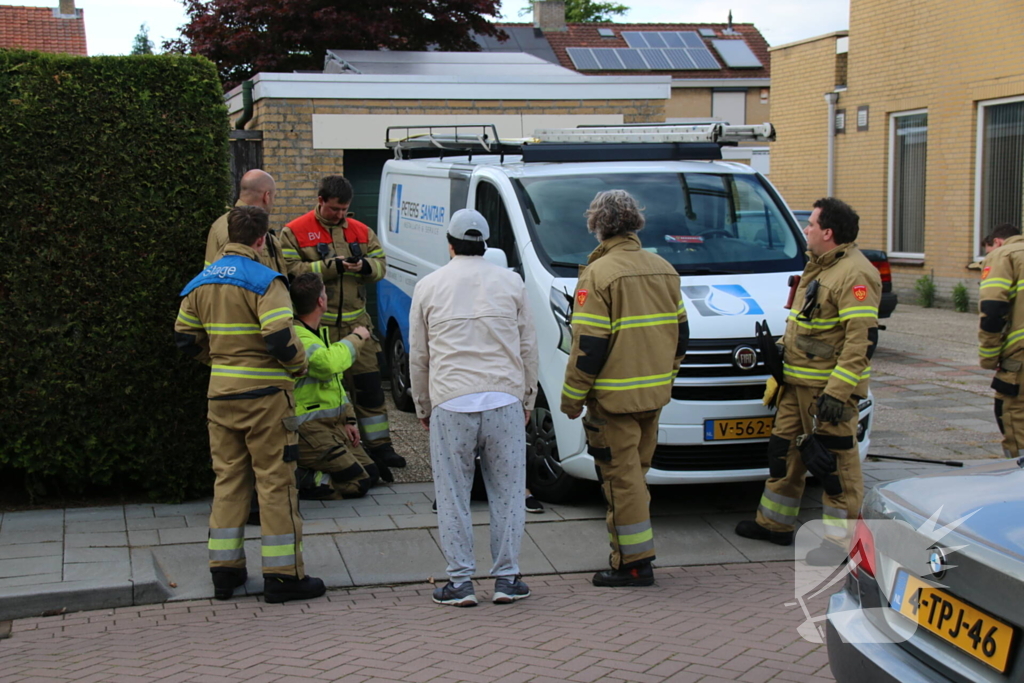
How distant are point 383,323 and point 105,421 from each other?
3.86 m

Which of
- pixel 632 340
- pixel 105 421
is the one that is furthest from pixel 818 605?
pixel 105 421

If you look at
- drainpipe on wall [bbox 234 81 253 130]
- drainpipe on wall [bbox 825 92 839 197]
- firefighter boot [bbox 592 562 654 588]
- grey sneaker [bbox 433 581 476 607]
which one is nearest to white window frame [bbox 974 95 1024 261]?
drainpipe on wall [bbox 825 92 839 197]

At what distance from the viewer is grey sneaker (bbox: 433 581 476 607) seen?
16.8 feet

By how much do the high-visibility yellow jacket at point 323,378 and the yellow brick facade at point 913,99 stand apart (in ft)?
43.5

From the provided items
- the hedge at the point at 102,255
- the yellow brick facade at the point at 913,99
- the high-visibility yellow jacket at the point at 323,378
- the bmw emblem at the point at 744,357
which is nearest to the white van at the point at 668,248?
the bmw emblem at the point at 744,357

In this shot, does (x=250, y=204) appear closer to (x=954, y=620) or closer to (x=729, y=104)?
(x=954, y=620)

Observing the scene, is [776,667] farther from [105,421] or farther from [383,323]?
[383,323]

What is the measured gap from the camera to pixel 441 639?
15.2 feet

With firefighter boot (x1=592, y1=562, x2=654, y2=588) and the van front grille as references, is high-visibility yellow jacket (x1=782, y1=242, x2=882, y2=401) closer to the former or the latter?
the van front grille

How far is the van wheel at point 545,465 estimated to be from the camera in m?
6.57

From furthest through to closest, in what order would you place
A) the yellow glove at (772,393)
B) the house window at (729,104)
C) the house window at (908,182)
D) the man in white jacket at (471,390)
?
1. the house window at (729,104)
2. the house window at (908,182)
3. the yellow glove at (772,393)
4. the man in white jacket at (471,390)

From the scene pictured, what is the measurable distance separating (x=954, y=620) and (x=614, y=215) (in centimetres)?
298

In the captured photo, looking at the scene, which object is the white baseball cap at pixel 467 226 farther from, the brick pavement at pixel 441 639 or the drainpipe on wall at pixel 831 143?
the drainpipe on wall at pixel 831 143

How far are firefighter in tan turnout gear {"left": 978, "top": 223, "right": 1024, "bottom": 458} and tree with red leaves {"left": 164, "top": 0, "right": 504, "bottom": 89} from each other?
A: 16191 mm
